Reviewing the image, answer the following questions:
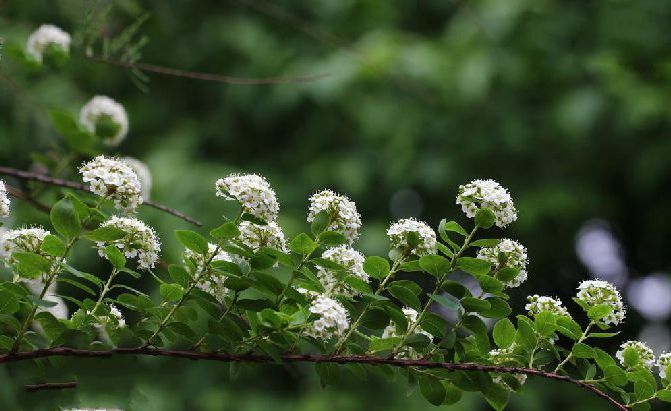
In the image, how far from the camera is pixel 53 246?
90 centimetres

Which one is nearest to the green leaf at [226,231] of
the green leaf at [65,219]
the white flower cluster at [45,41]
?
the green leaf at [65,219]

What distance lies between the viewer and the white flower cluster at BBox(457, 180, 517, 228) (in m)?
0.99

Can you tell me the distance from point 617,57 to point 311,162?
1.28m

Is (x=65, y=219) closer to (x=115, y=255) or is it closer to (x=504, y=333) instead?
(x=115, y=255)

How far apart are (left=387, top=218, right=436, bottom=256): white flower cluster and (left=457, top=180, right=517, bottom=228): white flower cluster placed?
51 millimetres

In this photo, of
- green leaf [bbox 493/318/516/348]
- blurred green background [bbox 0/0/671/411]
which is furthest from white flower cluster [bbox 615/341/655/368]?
blurred green background [bbox 0/0/671/411]

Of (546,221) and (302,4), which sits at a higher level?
(302,4)

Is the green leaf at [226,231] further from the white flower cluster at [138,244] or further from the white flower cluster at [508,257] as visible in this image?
the white flower cluster at [508,257]

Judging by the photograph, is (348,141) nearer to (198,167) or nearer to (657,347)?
(198,167)

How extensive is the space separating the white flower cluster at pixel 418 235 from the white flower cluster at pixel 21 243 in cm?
36

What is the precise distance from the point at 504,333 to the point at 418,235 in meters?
0.14

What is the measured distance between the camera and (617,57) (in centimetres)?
359

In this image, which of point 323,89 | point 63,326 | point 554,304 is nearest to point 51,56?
point 63,326

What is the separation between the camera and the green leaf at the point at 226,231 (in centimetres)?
89
